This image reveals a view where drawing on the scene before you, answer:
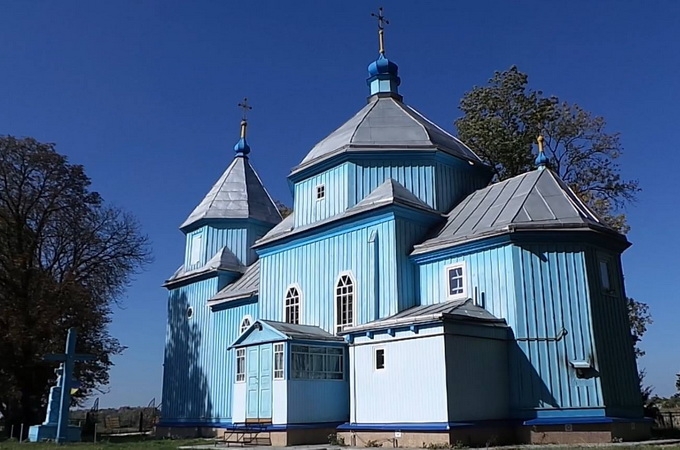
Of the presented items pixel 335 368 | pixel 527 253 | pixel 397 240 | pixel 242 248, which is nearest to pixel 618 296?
pixel 527 253

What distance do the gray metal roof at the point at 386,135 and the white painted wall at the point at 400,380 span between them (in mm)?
6423

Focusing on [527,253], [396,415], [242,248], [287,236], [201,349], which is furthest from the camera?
[242,248]

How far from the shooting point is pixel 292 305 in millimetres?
19938

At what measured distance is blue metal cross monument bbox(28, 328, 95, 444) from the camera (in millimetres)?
17156

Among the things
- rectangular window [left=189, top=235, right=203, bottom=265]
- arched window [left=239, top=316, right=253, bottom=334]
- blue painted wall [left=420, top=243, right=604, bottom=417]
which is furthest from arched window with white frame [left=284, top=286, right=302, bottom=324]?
rectangular window [left=189, top=235, right=203, bottom=265]

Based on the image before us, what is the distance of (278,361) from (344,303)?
281 cm

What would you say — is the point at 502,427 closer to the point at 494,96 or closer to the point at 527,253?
the point at 527,253

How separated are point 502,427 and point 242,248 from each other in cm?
1418

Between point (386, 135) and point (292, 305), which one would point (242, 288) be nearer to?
point (292, 305)

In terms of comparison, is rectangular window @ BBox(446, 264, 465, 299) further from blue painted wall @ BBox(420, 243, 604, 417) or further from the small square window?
the small square window

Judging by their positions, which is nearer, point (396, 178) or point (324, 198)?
point (396, 178)

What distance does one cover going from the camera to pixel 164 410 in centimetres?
2536

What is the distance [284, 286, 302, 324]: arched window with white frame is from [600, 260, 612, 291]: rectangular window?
27.5ft

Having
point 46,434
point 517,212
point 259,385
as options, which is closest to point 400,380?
point 259,385
